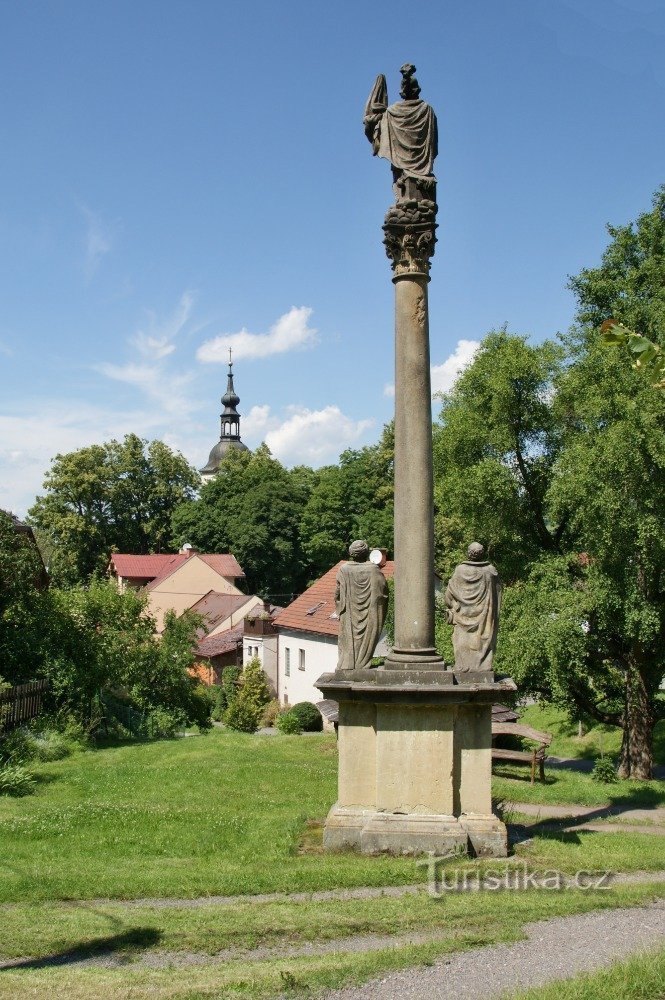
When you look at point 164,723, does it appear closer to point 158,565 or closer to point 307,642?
point 307,642

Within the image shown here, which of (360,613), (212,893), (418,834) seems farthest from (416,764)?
(212,893)

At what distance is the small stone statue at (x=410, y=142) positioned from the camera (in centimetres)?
958

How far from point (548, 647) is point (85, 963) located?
532 inches

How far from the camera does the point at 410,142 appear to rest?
9.66 meters

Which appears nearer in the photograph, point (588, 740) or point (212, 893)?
point (212, 893)

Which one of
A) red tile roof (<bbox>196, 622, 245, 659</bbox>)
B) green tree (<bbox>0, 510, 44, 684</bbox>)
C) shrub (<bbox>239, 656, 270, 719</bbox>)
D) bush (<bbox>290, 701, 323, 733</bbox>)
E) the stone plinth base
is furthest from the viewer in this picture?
red tile roof (<bbox>196, 622, 245, 659</bbox>)

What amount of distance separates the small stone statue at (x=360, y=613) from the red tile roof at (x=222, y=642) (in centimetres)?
3838

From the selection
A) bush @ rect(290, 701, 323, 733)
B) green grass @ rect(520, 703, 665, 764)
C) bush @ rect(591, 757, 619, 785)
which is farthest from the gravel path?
bush @ rect(290, 701, 323, 733)

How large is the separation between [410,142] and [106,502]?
6064 cm

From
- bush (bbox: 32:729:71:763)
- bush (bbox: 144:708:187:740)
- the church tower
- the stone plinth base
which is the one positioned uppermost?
the church tower

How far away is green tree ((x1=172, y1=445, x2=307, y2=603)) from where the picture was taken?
2486 inches

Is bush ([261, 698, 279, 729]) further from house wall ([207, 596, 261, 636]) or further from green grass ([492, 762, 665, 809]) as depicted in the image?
green grass ([492, 762, 665, 809])

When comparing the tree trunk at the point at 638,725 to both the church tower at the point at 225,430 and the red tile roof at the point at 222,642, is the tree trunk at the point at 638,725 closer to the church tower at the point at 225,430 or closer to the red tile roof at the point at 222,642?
the red tile roof at the point at 222,642

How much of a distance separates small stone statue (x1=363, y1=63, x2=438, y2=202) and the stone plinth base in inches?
206
